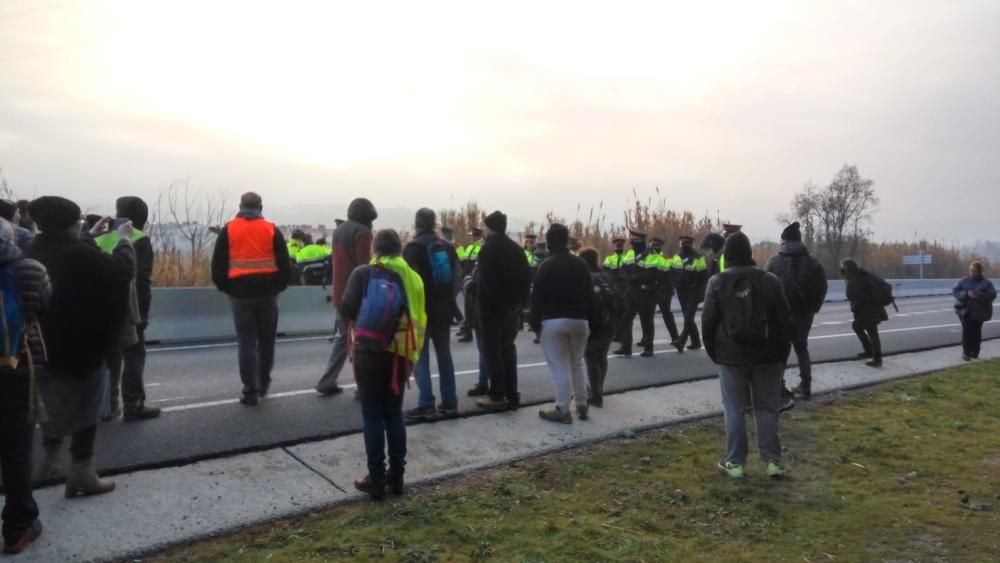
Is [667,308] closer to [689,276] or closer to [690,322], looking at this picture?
[690,322]

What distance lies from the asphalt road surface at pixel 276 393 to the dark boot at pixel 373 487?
1.20m

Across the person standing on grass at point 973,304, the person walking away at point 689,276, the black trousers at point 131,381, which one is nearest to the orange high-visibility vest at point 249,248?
the black trousers at point 131,381

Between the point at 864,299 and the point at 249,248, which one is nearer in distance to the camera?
the point at 249,248

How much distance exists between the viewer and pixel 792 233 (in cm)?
935

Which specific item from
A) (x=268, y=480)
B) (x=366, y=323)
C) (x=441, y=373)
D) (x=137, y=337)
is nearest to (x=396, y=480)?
(x=268, y=480)

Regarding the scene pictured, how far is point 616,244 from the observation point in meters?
13.8

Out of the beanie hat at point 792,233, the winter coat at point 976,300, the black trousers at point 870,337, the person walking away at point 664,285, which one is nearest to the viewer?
the beanie hat at point 792,233

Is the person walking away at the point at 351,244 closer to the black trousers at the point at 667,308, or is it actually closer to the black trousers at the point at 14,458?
the black trousers at the point at 14,458

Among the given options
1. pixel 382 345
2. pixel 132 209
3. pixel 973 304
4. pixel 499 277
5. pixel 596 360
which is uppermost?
pixel 132 209

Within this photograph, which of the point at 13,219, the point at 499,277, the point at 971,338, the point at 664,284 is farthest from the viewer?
the point at 971,338

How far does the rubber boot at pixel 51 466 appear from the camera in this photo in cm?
536

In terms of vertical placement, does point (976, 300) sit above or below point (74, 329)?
below

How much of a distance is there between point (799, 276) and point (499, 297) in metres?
3.85

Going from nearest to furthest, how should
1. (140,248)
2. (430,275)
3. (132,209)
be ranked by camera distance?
(132,209) → (140,248) → (430,275)
